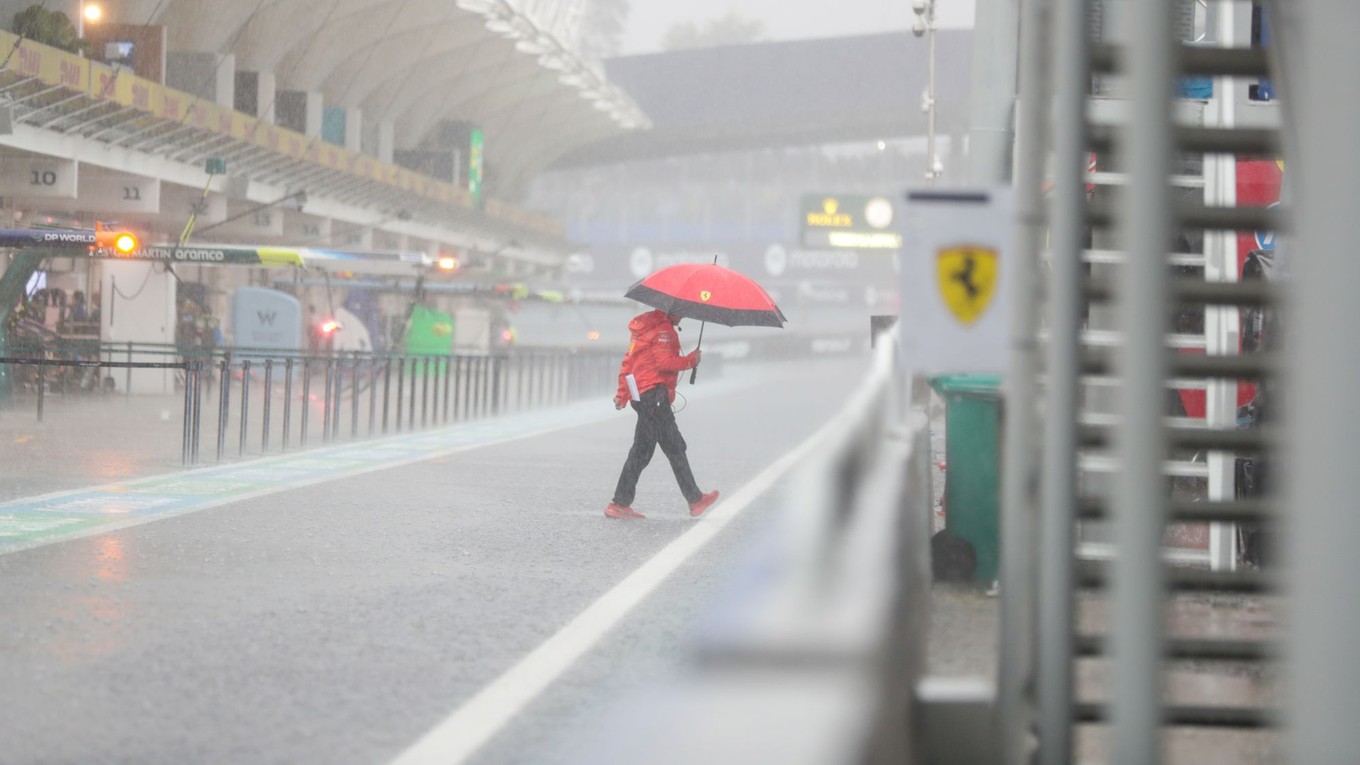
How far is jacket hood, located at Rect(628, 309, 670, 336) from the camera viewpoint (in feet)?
44.4

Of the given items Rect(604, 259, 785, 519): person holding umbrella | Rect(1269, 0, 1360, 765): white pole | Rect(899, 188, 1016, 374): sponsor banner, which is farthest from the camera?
Rect(604, 259, 785, 519): person holding umbrella

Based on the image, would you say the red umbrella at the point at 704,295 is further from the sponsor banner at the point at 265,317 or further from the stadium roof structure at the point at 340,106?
the sponsor banner at the point at 265,317

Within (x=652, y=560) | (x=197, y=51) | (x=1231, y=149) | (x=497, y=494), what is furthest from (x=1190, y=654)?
(x=197, y=51)

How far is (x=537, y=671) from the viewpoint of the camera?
7.36 metres

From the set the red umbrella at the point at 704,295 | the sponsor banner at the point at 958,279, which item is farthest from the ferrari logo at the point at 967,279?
the red umbrella at the point at 704,295

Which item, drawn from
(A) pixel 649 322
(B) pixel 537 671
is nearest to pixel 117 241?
(A) pixel 649 322

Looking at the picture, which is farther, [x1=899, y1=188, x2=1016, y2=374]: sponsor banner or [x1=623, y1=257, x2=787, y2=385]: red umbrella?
[x1=623, y1=257, x2=787, y2=385]: red umbrella

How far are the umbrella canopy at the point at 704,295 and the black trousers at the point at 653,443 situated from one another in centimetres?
62

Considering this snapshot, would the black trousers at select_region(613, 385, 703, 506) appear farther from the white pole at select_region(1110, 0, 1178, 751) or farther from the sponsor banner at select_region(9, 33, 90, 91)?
the sponsor banner at select_region(9, 33, 90, 91)

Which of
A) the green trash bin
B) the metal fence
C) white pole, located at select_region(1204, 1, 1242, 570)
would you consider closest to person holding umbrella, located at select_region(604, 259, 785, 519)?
the green trash bin

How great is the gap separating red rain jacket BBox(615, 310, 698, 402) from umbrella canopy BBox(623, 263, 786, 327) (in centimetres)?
13

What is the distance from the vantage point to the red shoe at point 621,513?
45.0 ft

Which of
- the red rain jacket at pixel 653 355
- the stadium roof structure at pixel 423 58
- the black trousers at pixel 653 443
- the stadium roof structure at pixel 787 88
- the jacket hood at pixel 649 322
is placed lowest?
the black trousers at pixel 653 443

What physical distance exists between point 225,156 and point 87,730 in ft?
106
